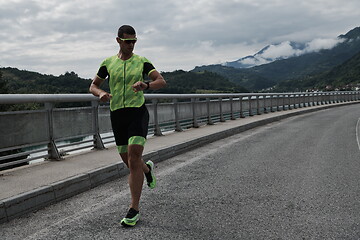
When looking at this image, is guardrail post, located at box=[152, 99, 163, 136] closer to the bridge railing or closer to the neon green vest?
the bridge railing

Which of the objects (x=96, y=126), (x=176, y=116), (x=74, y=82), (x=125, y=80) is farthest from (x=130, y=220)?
(x=74, y=82)

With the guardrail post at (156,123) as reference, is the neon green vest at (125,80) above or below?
above

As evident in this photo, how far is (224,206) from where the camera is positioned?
14.8 ft

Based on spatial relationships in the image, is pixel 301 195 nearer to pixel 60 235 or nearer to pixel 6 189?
pixel 60 235

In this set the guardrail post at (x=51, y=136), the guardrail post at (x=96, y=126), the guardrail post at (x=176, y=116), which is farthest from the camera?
the guardrail post at (x=176, y=116)

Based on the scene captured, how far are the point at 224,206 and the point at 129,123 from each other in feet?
4.90

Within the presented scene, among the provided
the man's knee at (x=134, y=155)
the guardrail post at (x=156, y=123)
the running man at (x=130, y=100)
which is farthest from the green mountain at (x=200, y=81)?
the man's knee at (x=134, y=155)

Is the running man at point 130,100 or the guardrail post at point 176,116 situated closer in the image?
the running man at point 130,100

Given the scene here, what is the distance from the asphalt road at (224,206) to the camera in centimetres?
365

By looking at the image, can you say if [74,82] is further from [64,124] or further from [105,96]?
[105,96]

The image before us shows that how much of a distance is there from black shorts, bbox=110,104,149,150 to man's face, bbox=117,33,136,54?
1.89 ft

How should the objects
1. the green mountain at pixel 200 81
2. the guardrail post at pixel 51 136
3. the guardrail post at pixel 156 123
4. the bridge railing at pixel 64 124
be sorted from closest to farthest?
the bridge railing at pixel 64 124
the guardrail post at pixel 51 136
the guardrail post at pixel 156 123
the green mountain at pixel 200 81

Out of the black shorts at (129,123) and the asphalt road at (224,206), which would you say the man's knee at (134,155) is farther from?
the asphalt road at (224,206)

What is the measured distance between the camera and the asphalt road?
3.65 m
